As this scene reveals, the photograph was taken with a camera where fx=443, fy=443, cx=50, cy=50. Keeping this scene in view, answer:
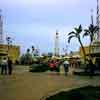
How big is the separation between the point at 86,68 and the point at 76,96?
31.3 meters

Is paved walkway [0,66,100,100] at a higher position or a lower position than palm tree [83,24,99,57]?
lower

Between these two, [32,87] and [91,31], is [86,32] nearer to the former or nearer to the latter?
[91,31]

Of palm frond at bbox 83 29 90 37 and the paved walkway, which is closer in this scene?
the paved walkway

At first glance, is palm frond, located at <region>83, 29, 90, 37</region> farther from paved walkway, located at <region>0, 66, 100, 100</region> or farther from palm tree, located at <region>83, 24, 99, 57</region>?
paved walkway, located at <region>0, 66, 100, 100</region>

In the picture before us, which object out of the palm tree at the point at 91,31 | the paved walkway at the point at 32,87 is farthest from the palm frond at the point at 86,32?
the paved walkway at the point at 32,87

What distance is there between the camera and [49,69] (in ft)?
199

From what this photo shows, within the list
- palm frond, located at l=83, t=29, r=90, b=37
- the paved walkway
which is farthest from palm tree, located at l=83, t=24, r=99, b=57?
the paved walkway

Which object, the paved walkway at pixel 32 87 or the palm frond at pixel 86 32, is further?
the palm frond at pixel 86 32

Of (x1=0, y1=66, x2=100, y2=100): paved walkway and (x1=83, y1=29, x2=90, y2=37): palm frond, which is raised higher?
(x1=83, y1=29, x2=90, y2=37): palm frond

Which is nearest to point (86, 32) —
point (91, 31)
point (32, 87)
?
point (91, 31)

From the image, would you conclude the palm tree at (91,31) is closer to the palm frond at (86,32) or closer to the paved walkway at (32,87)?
the palm frond at (86,32)

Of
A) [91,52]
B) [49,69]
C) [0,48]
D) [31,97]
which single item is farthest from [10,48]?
[31,97]

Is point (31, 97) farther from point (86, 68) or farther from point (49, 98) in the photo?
point (86, 68)

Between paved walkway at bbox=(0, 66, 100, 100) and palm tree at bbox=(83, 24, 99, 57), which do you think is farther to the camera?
palm tree at bbox=(83, 24, 99, 57)
